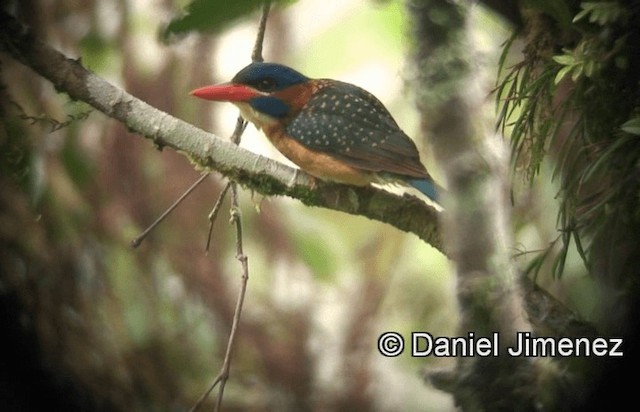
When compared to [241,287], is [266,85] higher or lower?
higher

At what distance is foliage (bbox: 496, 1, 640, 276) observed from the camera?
2.20 feet

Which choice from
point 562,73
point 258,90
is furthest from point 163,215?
point 562,73

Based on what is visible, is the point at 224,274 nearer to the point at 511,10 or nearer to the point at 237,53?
the point at 237,53

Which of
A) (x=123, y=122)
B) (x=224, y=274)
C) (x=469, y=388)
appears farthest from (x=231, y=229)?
(x=469, y=388)

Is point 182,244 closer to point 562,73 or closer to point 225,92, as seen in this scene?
point 225,92

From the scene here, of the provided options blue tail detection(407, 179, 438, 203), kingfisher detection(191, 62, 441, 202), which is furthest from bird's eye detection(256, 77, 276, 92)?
blue tail detection(407, 179, 438, 203)

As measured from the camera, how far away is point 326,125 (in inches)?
30.6

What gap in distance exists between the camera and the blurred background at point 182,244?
70 centimetres

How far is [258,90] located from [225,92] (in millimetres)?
33

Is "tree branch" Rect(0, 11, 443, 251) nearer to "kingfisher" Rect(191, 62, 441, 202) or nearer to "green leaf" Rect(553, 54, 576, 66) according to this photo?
"kingfisher" Rect(191, 62, 441, 202)

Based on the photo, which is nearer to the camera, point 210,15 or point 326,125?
point 210,15

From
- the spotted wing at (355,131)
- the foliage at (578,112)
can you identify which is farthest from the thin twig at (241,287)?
the foliage at (578,112)

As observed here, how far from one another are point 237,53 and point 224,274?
21 cm

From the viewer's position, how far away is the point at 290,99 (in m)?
0.76
